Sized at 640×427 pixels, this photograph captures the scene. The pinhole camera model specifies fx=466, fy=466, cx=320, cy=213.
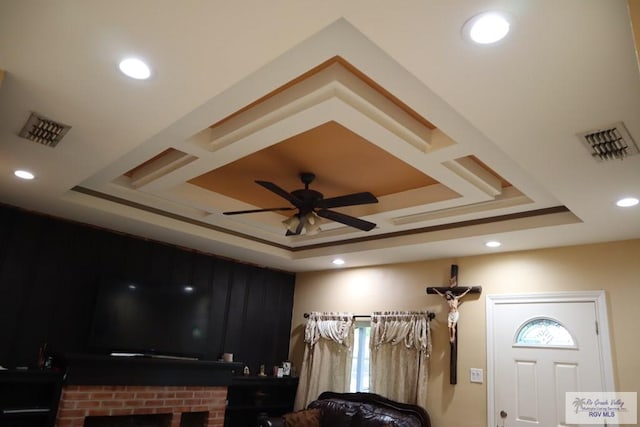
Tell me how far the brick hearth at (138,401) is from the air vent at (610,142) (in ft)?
14.5

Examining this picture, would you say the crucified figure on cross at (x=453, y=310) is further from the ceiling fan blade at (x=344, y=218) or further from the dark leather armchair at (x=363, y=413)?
the ceiling fan blade at (x=344, y=218)

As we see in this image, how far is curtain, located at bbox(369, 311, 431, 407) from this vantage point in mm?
5016

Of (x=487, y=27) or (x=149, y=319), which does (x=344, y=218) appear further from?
(x=149, y=319)

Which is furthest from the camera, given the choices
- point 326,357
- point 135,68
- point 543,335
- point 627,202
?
point 326,357

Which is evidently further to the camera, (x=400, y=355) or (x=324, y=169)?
(x=400, y=355)

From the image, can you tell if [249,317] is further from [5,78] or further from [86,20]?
[86,20]

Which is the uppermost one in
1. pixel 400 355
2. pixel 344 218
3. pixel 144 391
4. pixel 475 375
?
pixel 344 218

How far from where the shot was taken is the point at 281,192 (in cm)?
349

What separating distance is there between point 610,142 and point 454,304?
2875mm

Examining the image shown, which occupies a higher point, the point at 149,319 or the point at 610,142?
the point at 610,142

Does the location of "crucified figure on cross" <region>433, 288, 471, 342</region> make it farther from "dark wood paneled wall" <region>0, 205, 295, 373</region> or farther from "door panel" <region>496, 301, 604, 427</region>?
"dark wood paneled wall" <region>0, 205, 295, 373</region>

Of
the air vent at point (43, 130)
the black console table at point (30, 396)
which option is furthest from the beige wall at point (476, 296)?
the air vent at point (43, 130)

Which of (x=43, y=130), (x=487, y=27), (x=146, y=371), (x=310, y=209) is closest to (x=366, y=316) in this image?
(x=310, y=209)

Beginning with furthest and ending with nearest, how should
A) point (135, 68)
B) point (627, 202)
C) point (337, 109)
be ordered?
point (627, 202) < point (337, 109) < point (135, 68)
